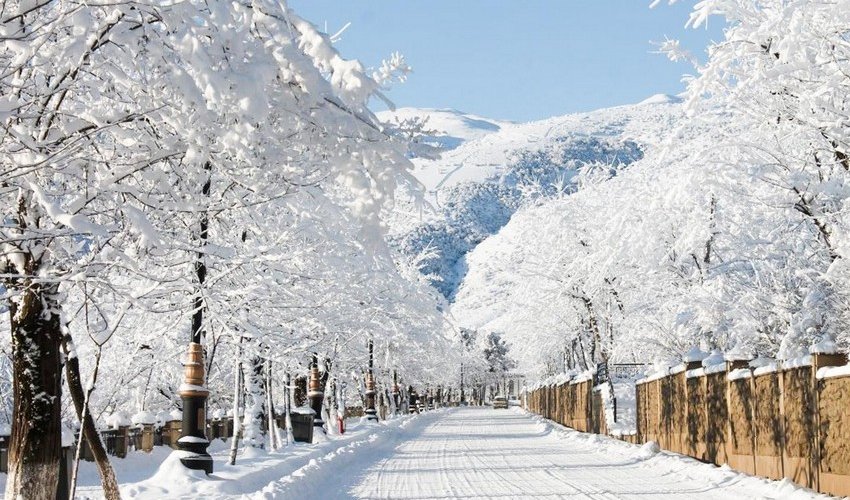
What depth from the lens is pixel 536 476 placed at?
17250mm

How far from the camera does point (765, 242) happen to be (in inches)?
822

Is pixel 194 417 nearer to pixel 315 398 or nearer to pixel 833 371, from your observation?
pixel 833 371

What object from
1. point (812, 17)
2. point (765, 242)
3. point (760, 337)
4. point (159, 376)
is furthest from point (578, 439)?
point (159, 376)

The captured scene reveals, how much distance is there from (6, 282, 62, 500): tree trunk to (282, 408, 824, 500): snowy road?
231 inches

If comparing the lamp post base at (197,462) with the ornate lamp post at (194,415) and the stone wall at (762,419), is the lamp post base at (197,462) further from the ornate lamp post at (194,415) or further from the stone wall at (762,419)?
the stone wall at (762,419)

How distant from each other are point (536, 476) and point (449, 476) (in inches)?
63.8

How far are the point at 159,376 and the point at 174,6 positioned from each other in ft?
139

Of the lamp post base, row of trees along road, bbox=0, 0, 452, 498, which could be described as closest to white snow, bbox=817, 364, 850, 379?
row of trees along road, bbox=0, 0, 452, 498

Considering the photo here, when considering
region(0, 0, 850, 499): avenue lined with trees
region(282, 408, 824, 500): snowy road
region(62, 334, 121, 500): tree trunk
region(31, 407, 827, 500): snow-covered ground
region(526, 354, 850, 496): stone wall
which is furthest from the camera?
region(282, 408, 824, 500): snowy road

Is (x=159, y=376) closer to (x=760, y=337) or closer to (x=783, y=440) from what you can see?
(x=760, y=337)

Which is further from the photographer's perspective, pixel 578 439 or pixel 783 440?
pixel 578 439

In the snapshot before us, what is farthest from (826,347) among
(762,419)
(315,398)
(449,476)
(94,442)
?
(315,398)

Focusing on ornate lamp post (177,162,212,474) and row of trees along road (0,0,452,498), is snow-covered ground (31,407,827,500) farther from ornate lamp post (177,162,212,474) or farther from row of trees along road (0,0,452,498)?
row of trees along road (0,0,452,498)

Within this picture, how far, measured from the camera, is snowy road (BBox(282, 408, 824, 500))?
14273 millimetres
